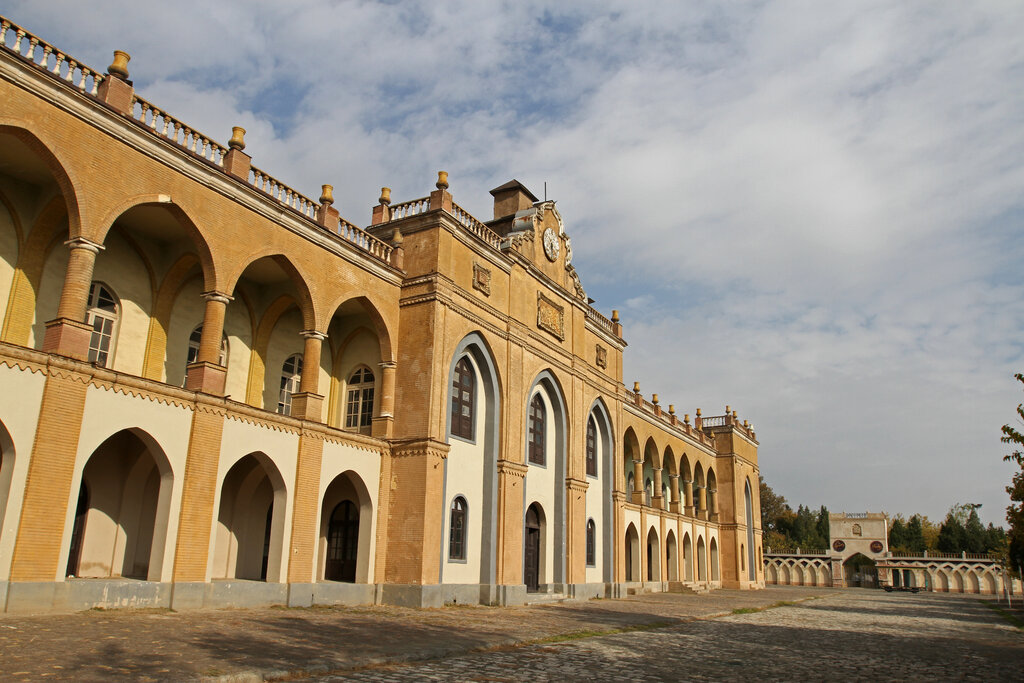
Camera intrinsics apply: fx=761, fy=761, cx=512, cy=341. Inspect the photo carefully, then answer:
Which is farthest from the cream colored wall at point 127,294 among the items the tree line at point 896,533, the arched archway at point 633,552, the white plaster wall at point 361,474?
the tree line at point 896,533

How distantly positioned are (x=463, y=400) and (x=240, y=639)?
11.8 metres

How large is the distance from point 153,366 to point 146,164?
4628 millimetres

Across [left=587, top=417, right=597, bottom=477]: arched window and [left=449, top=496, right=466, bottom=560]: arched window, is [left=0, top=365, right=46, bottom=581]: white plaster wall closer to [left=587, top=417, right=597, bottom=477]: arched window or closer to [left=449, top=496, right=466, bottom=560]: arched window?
[left=449, top=496, right=466, bottom=560]: arched window

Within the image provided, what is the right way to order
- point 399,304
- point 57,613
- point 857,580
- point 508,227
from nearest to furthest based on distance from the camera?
point 57,613
point 399,304
point 508,227
point 857,580

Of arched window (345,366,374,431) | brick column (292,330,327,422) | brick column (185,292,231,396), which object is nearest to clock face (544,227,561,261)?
arched window (345,366,374,431)

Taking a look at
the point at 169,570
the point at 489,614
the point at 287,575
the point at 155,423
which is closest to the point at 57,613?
the point at 169,570

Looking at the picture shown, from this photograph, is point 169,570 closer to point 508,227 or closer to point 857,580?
point 508,227

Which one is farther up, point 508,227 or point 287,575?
point 508,227

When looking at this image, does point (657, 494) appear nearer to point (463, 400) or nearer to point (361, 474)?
point (463, 400)

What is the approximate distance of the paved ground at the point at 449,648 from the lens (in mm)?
8781

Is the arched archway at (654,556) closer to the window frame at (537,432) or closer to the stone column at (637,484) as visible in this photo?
the stone column at (637,484)

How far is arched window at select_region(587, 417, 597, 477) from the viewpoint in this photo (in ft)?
99.2

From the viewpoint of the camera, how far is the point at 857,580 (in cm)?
7588

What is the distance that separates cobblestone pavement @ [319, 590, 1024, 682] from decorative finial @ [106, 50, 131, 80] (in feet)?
39.2
